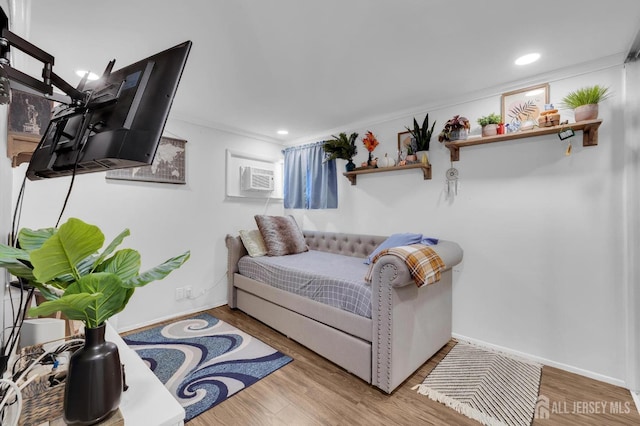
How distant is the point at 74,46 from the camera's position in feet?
5.86

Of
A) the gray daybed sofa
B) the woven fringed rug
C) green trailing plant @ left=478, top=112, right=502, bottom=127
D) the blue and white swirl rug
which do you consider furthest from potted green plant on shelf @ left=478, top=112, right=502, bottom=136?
the blue and white swirl rug

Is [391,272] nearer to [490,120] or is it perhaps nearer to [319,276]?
[319,276]

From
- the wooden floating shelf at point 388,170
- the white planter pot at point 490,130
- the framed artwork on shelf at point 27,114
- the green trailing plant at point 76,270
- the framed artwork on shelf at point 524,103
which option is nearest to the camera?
the green trailing plant at point 76,270

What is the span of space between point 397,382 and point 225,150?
3.10 metres

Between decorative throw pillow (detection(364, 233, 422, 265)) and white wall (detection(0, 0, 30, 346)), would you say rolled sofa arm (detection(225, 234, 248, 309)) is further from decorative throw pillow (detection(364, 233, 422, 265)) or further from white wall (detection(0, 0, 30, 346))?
white wall (detection(0, 0, 30, 346))

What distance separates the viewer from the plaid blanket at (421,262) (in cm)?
173

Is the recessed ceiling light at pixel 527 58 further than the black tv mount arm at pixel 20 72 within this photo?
Yes

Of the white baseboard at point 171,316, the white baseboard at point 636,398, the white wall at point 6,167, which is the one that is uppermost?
the white wall at point 6,167

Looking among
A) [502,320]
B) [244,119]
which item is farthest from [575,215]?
[244,119]

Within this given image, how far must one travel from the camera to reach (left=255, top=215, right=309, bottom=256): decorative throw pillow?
3204mm

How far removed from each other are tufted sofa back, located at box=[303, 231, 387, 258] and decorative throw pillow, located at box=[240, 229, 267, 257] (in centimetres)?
71

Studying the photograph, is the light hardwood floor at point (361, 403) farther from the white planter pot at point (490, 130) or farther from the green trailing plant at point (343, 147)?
the green trailing plant at point (343, 147)

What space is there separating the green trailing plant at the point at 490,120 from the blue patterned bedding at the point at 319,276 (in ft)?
5.47

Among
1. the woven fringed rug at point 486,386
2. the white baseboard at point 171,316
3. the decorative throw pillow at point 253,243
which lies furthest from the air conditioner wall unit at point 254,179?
the woven fringed rug at point 486,386
